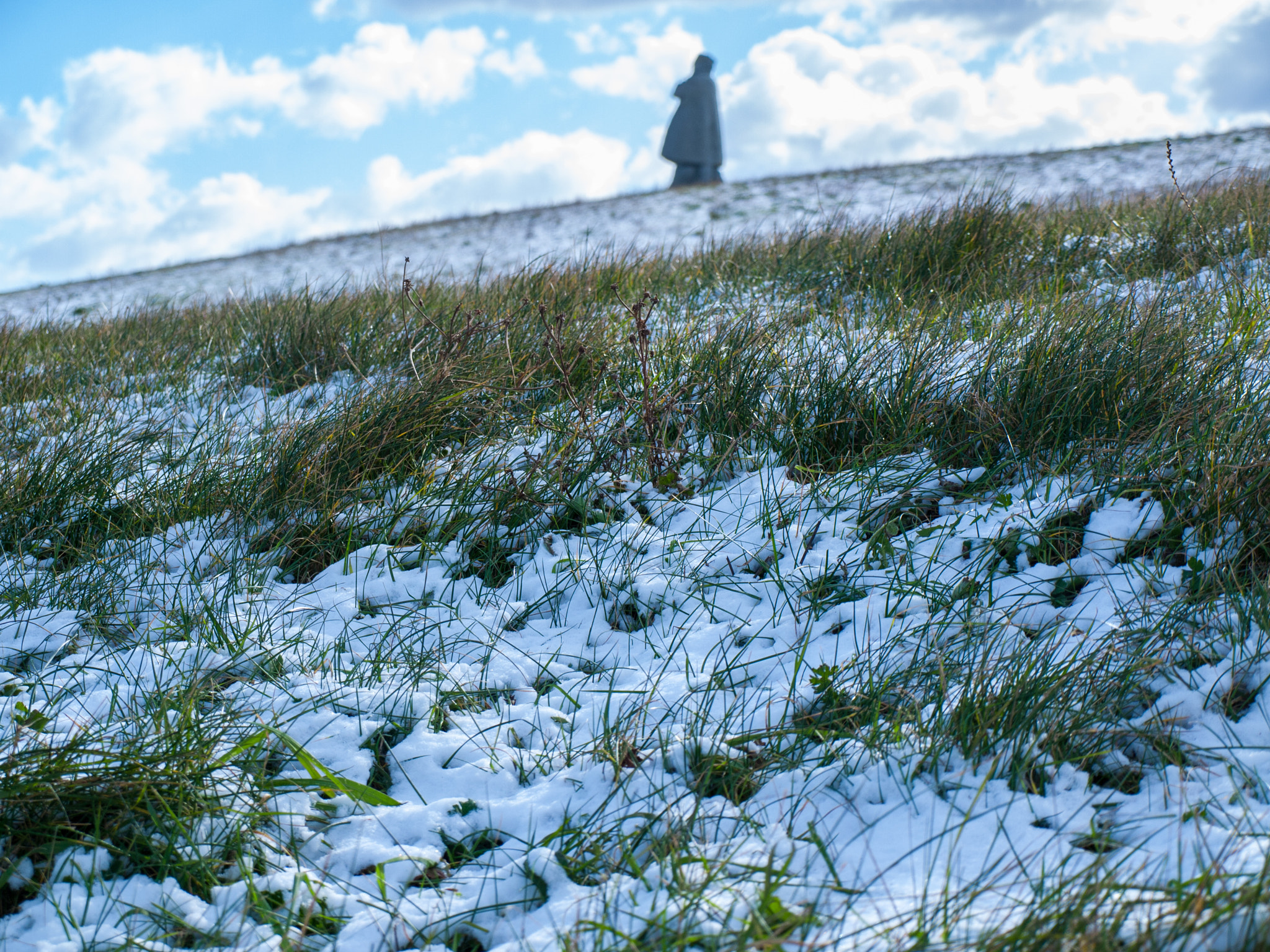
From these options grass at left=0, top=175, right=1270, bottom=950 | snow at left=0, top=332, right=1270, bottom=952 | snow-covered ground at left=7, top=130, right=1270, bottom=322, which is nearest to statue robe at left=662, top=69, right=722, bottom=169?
snow-covered ground at left=7, top=130, right=1270, bottom=322

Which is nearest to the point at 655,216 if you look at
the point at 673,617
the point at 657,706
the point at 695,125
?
the point at 695,125

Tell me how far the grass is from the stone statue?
47.3ft

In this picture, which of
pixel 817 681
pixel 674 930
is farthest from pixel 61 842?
pixel 817 681

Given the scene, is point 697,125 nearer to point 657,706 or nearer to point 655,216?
point 655,216

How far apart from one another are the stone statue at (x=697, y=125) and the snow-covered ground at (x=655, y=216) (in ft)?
5.52

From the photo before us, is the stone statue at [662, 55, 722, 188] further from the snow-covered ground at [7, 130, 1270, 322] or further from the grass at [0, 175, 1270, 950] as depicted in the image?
the grass at [0, 175, 1270, 950]

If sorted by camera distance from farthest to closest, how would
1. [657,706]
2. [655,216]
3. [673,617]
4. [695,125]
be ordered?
[695,125] → [655,216] → [673,617] → [657,706]

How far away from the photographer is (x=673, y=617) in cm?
232

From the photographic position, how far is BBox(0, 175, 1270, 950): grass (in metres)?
1.49

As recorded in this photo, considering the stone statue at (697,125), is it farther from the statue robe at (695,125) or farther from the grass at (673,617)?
the grass at (673,617)

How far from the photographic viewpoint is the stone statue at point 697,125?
55.9ft

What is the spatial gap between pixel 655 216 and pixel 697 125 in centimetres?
468

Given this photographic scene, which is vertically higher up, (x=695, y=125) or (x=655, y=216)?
(x=695, y=125)

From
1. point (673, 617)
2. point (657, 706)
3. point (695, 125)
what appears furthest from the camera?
point (695, 125)
